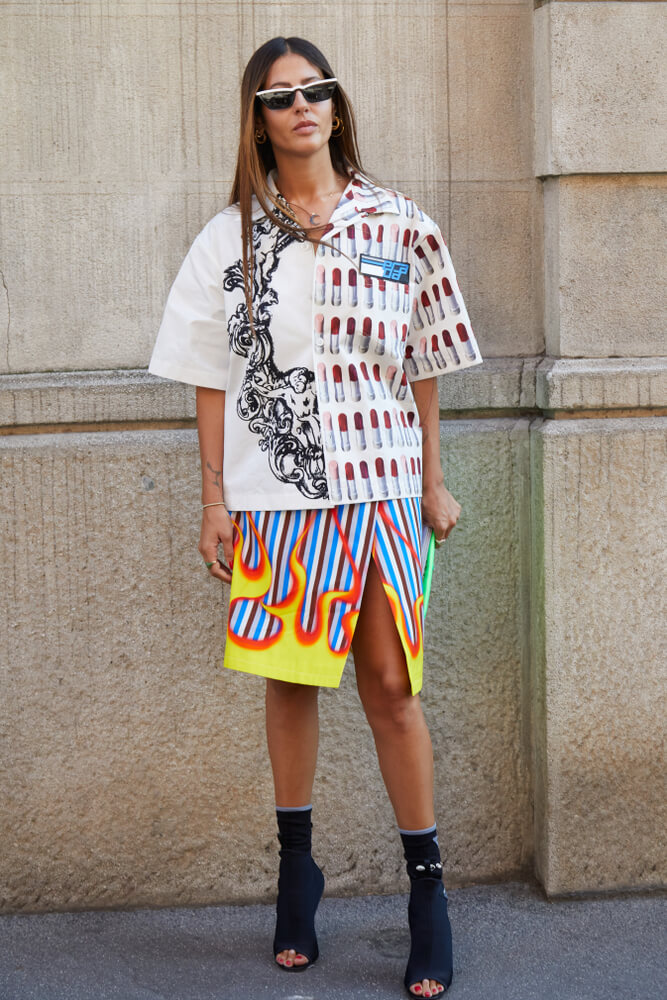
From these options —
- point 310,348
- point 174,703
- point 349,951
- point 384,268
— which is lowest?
point 349,951

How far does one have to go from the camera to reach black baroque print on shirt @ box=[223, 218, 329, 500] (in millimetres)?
2666

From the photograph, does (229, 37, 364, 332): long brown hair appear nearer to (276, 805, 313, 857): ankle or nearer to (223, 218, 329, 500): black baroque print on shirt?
(223, 218, 329, 500): black baroque print on shirt

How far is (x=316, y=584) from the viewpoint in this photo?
106 inches

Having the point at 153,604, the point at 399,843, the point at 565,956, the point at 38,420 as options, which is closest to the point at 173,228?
the point at 38,420

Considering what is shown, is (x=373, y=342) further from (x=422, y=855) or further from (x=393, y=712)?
(x=422, y=855)

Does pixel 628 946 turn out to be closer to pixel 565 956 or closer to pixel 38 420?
pixel 565 956

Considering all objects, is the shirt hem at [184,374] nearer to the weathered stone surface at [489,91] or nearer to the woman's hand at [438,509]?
the woman's hand at [438,509]

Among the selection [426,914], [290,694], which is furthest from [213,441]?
[426,914]

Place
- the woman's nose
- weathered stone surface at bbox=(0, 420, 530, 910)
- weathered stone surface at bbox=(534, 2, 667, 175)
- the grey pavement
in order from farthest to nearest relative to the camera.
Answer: weathered stone surface at bbox=(0, 420, 530, 910) < weathered stone surface at bbox=(534, 2, 667, 175) < the grey pavement < the woman's nose

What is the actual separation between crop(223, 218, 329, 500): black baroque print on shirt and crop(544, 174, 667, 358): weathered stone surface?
3.06 ft

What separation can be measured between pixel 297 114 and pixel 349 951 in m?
2.07

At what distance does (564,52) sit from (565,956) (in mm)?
2365

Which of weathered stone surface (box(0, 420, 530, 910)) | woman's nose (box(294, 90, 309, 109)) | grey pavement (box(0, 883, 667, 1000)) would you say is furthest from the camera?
weathered stone surface (box(0, 420, 530, 910))

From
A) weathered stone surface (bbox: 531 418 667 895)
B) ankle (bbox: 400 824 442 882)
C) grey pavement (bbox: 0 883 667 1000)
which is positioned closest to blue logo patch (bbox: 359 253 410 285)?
weathered stone surface (bbox: 531 418 667 895)
